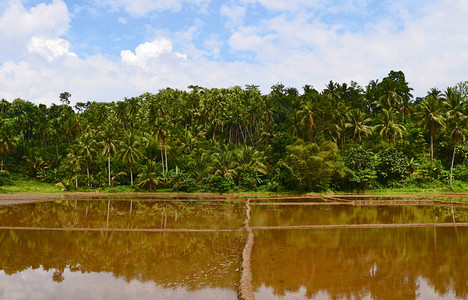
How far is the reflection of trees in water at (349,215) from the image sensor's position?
23.9 metres

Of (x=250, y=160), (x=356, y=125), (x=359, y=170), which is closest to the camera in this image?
(x=359, y=170)

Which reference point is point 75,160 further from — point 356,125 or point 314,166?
point 356,125

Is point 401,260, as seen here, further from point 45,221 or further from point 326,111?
point 326,111

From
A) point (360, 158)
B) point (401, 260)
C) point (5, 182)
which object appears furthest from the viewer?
point (5, 182)

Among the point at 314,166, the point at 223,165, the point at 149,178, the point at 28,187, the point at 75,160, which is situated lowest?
the point at 28,187

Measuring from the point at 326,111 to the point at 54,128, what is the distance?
2012 inches

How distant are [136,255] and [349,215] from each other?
18.2 m

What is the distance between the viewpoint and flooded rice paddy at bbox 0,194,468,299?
11586 mm

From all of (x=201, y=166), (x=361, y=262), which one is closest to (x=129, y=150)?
(x=201, y=166)

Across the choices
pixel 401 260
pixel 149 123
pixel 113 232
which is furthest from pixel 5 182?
pixel 401 260

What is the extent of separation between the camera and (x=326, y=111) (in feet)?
174

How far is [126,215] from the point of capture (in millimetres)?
27141

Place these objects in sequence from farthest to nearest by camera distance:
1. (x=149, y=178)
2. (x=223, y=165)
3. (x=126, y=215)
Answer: (x=223, y=165)
(x=149, y=178)
(x=126, y=215)

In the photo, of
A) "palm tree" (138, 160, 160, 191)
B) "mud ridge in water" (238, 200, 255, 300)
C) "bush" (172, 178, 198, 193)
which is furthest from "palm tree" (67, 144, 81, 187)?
"mud ridge in water" (238, 200, 255, 300)
